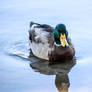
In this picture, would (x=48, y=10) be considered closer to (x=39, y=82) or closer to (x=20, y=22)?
(x=20, y=22)

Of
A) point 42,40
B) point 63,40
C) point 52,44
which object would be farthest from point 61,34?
point 42,40

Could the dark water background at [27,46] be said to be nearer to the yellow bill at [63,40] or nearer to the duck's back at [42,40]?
the duck's back at [42,40]

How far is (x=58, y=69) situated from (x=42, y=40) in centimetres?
107

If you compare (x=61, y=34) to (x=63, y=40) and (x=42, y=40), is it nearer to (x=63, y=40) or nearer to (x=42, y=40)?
(x=63, y=40)

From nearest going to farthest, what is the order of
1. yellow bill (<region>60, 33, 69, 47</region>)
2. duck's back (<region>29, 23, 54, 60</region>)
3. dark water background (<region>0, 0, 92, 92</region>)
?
dark water background (<region>0, 0, 92, 92</region>), yellow bill (<region>60, 33, 69, 47</region>), duck's back (<region>29, 23, 54, 60</region>)

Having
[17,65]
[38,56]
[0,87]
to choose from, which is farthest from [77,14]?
[0,87]

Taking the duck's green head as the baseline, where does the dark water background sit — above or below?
below

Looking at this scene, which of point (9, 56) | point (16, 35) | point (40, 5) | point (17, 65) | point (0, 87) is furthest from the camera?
point (40, 5)

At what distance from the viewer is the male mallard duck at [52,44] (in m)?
8.93

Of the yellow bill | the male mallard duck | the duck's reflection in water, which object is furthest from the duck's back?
the yellow bill

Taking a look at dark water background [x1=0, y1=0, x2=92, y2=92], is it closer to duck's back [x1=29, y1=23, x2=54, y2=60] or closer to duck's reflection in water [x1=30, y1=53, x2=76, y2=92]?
duck's reflection in water [x1=30, y1=53, x2=76, y2=92]

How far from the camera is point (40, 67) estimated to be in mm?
8547

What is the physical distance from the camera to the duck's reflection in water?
767cm

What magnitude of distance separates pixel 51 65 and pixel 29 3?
370 cm
